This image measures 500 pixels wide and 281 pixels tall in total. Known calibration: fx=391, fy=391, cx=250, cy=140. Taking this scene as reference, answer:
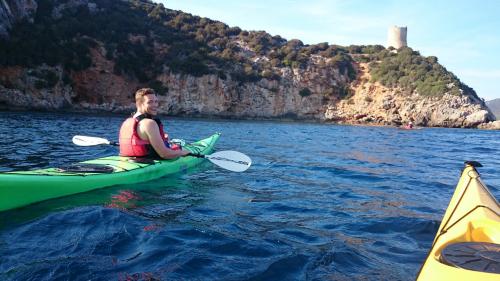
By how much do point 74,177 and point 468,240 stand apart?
4099mm

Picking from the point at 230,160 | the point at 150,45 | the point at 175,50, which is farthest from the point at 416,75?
the point at 230,160

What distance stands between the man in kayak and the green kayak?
17 cm

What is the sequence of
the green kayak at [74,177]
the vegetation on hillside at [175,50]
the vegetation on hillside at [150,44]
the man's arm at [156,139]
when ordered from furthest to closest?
the vegetation on hillside at [175,50]
the vegetation on hillside at [150,44]
the man's arm at [156,139]
the green kayak at [74,177]

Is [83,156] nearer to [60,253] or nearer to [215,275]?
[60,253]

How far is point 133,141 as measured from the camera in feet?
18.9

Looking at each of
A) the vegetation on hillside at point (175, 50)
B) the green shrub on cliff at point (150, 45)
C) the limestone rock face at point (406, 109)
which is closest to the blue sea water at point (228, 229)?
the green shrub on cliff at point (150, 45)

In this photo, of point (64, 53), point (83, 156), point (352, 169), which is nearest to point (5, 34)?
point (64, 53)

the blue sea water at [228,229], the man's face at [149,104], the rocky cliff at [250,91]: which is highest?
the rocky cliff at [250,91]

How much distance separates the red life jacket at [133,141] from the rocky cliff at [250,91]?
22.3 m

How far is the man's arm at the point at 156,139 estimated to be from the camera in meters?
5.50

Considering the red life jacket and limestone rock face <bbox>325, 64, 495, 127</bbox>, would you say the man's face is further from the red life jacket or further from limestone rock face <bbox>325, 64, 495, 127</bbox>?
limestone rock face <bbox>325, 64, 495, 127</bbox>

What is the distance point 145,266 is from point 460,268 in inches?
79.9

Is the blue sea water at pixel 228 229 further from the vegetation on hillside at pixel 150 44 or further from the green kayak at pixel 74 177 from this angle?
the vegetation on hillside at pixel 150 44

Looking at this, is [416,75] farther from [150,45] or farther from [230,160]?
[230,160]
